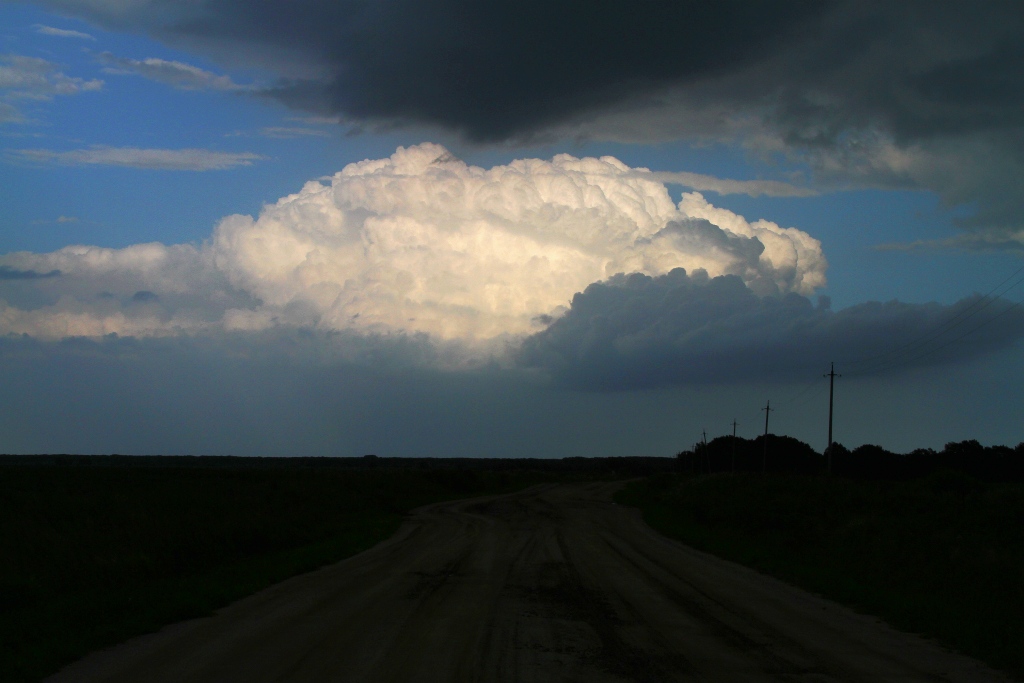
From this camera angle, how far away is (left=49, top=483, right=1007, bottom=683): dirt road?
8.96 metres

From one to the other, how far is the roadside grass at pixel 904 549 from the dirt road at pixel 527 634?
0.82 meters

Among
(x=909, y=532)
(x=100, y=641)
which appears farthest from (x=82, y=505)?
(x=909, y=532)

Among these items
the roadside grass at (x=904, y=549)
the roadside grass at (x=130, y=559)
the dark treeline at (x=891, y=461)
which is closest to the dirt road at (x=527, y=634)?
the roadside grass at (x=130, y=559)

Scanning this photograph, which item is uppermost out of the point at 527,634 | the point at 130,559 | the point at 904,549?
the point at 904,549

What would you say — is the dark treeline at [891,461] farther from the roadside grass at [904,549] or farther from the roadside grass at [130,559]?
the roadside grass at [130,559]

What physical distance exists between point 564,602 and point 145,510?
14632 mm

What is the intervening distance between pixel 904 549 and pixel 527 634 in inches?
533

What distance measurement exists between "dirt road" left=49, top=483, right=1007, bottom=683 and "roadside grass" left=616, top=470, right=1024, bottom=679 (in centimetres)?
82

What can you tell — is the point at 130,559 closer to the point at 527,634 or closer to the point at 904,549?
the point at 527,634

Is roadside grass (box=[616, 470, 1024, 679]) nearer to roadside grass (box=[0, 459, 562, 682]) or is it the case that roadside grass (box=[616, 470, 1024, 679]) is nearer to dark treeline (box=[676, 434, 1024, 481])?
roadside grass (box=[0, 459, 562, 682])

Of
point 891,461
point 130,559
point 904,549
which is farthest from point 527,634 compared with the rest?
point 891,461

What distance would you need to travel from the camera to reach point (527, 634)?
11.0 meters

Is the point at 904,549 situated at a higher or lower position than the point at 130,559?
higher

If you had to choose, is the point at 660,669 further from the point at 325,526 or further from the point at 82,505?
the point at 325,526
